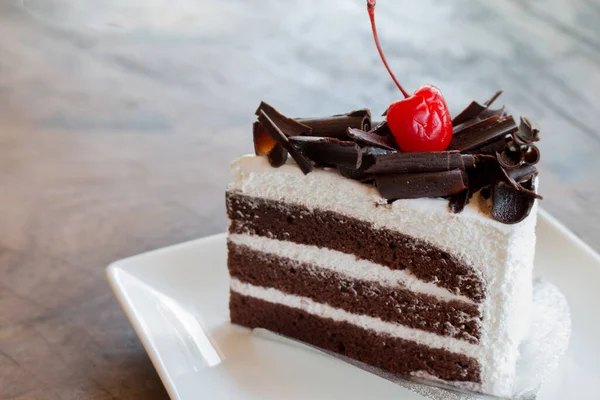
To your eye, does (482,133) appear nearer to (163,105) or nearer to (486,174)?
(486,174)

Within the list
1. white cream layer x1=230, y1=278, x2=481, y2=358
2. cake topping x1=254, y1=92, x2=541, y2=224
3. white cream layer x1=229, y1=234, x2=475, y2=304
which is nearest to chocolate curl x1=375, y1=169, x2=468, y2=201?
cake topping x1=254, y1=92, x2=541, y2=224

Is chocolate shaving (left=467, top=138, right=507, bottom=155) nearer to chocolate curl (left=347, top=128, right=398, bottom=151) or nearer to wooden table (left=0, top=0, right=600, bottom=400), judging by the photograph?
chocolate curl (left=347, top=128, right=398, bottom=151)

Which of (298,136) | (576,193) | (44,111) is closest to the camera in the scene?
(298,136)

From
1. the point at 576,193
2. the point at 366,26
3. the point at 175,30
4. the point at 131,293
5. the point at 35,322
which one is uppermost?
the point at 366,26

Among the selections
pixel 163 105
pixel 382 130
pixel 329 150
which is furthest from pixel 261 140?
pixel 163 105

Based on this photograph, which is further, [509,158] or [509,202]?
[509,158]

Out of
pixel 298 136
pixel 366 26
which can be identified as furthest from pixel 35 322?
pixel 366 26

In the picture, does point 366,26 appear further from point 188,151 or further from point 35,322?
point 35,322
